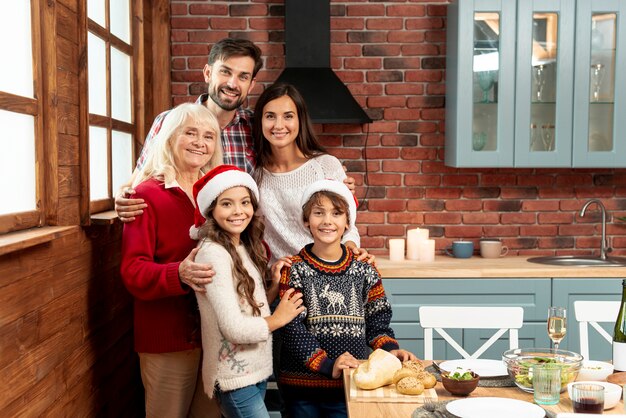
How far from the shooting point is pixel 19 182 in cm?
223

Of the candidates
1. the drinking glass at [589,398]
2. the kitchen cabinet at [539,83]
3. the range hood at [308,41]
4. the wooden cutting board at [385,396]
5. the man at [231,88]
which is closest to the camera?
the drinking glass at [589,398]

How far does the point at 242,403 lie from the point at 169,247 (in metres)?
0.60

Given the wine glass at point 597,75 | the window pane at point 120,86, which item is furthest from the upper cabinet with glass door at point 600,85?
the window pane at point 120,86

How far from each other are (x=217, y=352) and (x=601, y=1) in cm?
290

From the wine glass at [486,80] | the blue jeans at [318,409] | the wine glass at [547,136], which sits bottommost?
the blue jeans at [318,409]

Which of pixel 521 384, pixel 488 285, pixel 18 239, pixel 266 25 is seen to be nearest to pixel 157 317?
pixel 18 239

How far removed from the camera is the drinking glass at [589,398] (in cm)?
180

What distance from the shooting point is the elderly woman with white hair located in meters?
2.63

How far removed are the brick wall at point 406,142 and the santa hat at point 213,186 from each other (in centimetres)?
193

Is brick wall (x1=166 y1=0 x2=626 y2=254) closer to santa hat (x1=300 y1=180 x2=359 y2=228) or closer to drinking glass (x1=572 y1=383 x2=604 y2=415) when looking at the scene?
santa hat (x1=300 y1=180 x2=359 y2=228)

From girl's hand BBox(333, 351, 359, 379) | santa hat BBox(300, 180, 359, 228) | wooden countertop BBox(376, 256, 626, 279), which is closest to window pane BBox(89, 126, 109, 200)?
santa hat BBox(300, 180, 359, 228)

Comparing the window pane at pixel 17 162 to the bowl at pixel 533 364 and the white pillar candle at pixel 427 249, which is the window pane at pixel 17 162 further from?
the white pillar candle at pixel 427 249

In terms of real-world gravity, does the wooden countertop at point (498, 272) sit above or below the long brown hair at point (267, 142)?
below

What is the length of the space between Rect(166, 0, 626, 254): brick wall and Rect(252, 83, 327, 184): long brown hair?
4.41ft
